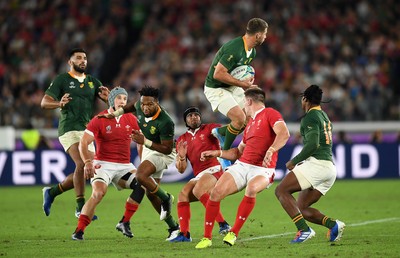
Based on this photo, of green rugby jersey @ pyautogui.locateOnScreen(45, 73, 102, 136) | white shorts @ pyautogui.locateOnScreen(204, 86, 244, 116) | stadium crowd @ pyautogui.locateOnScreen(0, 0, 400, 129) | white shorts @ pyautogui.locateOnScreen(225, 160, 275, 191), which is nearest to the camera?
white shorts @ pyautogui.locateOnScreen(225, 160, 275, 191)

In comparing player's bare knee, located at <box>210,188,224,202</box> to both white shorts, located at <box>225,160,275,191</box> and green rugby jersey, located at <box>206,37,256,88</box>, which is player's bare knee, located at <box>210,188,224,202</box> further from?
green rugby jersey, located at <box>206,37,256,88</box>

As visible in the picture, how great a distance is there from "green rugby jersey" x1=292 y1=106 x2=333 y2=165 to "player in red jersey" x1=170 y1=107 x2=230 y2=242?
1529 mm

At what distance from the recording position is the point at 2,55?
93.5 ft

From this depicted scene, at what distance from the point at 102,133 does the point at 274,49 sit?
1477 cm

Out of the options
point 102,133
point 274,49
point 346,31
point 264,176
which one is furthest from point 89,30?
point 264,176

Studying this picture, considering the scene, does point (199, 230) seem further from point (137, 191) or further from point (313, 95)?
point (313, 95)

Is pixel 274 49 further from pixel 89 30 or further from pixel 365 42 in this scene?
pixel 89 30

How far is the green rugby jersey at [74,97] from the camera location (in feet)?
46.7

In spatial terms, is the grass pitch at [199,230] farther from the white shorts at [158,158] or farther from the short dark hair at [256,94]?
the short dark hair at [256,94]

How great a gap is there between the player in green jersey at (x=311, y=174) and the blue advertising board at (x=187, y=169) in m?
10.6

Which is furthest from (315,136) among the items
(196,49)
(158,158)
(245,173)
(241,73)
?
(196,49)

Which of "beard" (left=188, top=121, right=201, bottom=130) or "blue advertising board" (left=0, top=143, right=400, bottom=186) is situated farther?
"blue advertising board" (left=0, top=143, right=400, bottom=186)

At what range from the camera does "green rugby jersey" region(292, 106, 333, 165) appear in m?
11.1

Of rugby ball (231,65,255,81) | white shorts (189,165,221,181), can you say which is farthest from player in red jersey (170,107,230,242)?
rugby ball (231,65,255,81)
